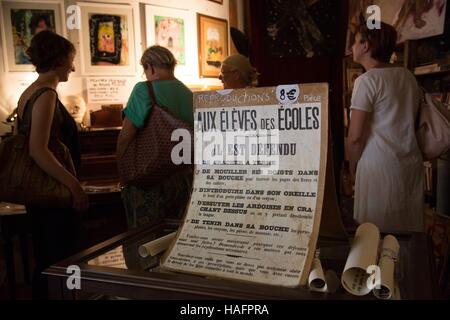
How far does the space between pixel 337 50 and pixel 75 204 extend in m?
3.63

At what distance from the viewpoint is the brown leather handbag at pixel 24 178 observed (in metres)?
1.77

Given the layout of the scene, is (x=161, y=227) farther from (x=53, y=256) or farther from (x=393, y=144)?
(x=393, y=144)

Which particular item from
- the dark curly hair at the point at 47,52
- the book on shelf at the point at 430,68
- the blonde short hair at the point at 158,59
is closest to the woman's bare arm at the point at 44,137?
the dark curly hair at the point at 47,52

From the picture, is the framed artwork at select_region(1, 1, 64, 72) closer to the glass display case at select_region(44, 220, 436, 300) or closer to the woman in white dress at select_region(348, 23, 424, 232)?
the woman in white dress at select_region(348, 23, 424, 232)

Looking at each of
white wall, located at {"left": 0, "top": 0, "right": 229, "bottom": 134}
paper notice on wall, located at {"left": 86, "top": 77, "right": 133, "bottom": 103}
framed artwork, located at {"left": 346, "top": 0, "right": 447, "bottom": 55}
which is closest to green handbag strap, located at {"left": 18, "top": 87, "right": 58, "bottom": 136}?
framed artwork, located at {"left": 346, "top": 0, "right": 447, "bottom": 55}

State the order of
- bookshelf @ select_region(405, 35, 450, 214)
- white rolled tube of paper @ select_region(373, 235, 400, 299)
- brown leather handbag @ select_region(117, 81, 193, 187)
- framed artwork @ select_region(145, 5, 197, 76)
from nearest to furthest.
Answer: white rolled tube of paper @ select_region(373, 235, 400, 299)
brown leather handbag @ select_region(117, 81, 193, 187)
bookshelf @ select_region(405, 35, 450, 214)
framed artwork @ select_region(145, 5, 197, 76)

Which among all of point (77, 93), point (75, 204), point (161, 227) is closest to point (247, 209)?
point (161, 227)

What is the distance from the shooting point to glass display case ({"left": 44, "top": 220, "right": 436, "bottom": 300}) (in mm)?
608

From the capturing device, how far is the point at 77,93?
3666mm

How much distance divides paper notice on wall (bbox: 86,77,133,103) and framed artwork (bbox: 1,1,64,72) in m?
0.49

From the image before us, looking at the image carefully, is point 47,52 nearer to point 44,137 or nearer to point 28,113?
point 28,113

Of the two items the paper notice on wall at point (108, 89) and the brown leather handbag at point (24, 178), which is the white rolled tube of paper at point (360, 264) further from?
the paper notice on wall at point (108, 89)

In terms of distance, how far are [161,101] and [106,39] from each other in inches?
82.4

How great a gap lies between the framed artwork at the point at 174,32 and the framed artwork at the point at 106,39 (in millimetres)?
191
